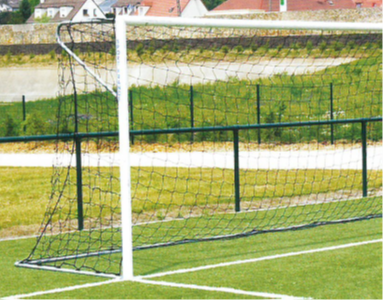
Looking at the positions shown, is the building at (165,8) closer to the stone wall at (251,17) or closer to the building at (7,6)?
the stone wall at (251,17)

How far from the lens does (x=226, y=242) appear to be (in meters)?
9.38

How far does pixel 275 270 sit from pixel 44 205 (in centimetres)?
617

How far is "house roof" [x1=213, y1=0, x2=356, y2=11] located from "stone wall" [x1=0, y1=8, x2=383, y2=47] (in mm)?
26713

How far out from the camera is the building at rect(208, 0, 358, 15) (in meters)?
77.1

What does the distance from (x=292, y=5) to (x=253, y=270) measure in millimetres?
71851

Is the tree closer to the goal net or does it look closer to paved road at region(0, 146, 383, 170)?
the goal net

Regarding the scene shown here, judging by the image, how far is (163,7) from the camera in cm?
10325

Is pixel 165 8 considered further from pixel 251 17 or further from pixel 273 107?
pixel 273 107

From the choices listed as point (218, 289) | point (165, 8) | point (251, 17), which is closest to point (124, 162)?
point (218, 289)

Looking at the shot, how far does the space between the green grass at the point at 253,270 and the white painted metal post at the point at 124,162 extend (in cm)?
27

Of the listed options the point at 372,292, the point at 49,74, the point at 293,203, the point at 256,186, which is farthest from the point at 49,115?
the point at 372,292

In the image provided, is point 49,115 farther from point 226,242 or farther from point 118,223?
point 226,242

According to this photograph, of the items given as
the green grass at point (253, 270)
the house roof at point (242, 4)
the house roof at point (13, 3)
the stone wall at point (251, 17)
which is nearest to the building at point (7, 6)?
the house roof at point (13, 3)

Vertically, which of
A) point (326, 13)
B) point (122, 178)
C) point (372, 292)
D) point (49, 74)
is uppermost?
point (326, 13)
